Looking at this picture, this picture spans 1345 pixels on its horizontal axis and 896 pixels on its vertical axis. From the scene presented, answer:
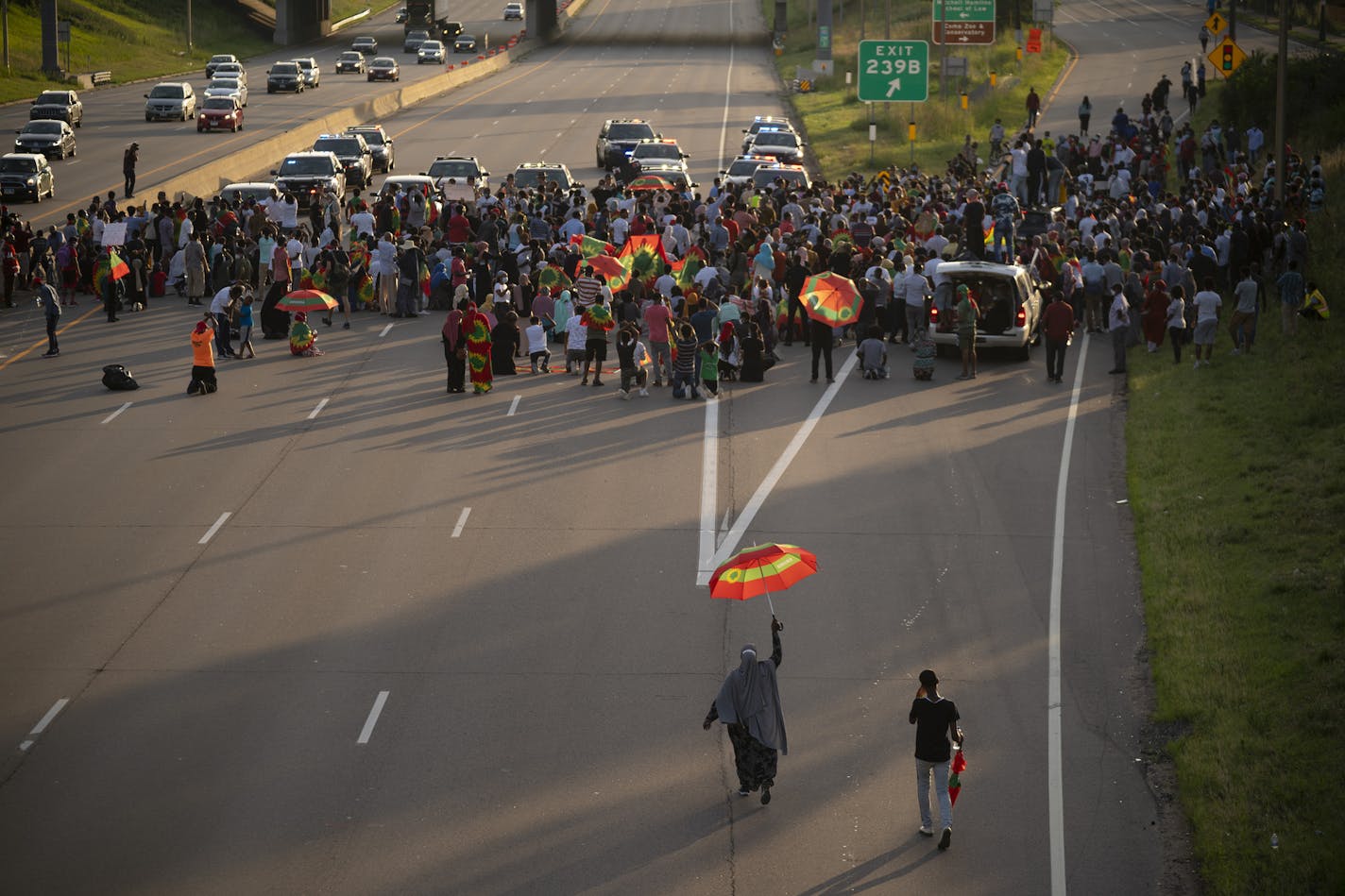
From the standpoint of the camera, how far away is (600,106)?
77.6 metres

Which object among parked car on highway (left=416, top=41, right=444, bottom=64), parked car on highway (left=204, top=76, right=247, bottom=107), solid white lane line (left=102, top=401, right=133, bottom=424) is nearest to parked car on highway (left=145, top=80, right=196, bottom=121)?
parked car on highway (left=204, top=76, right=247, bottom=107)

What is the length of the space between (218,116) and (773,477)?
47.7 meters

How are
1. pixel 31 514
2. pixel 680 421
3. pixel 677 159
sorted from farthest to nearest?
1. pixel 677 159
2. pixel 680 421
3. pixel 31 514

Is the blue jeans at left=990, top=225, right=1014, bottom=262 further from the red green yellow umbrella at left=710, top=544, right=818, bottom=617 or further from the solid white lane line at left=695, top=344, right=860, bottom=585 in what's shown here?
the red green yellow umbrella at left=710, top=544, right=818, bottom=617

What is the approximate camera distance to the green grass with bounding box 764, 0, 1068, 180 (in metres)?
58.5

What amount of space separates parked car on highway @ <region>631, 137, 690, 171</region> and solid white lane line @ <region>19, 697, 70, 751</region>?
121 ft

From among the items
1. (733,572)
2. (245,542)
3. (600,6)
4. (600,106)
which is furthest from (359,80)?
(733,572)

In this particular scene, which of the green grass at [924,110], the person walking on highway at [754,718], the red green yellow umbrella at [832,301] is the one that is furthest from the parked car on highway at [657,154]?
the person walking on highway at [754,718]

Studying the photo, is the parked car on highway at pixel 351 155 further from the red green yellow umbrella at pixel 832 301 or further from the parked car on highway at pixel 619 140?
the red green yellow umbrella at pixel 832 301

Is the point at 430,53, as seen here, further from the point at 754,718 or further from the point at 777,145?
the point at 754,718

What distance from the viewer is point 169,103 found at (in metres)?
69.3

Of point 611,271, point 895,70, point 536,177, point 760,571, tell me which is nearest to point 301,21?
point 895,70

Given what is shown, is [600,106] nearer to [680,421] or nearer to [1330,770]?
[680,421]

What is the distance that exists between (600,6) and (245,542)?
130 meters
